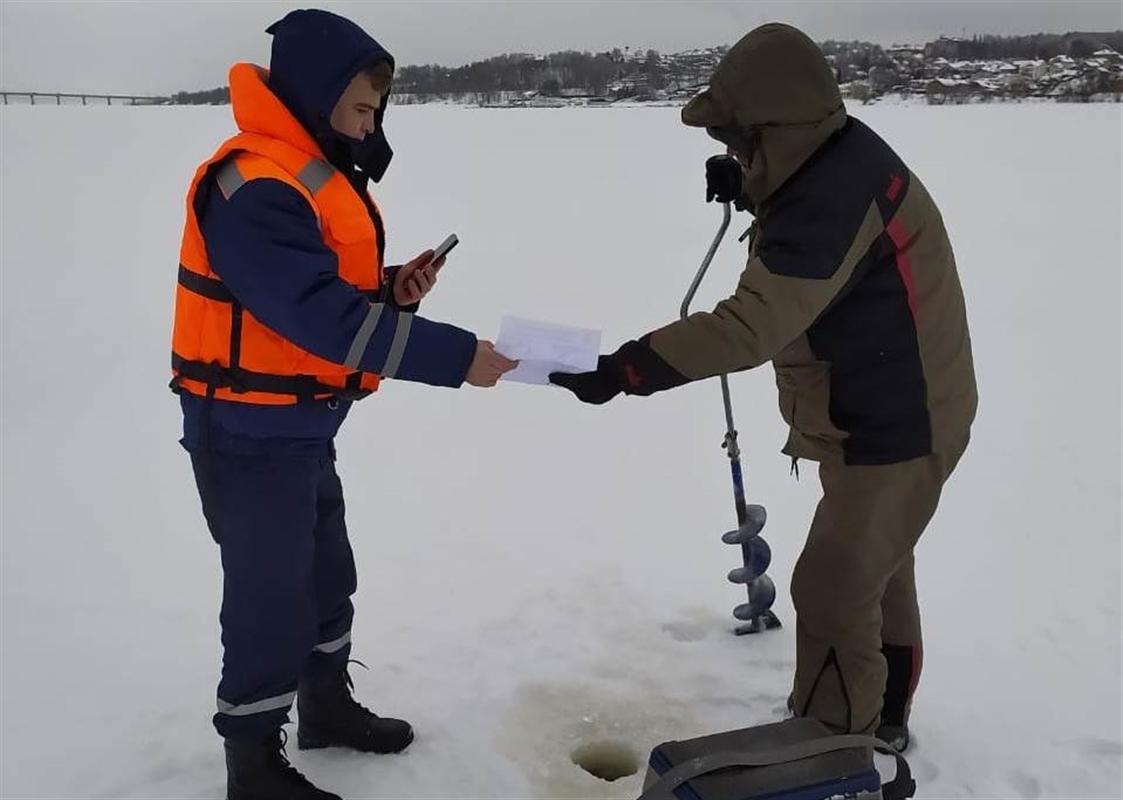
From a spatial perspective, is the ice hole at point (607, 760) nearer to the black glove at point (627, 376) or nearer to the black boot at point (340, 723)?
the black boot at point (340, 723)

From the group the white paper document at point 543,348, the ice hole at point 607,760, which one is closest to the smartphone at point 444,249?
the white paper document at point 543,348

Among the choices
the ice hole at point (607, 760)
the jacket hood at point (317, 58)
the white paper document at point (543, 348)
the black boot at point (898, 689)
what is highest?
the jacket hood at point (317, 58)

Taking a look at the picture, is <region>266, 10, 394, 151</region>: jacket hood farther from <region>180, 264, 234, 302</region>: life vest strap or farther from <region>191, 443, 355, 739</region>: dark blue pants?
<region>191, 443, 355, 739</region>: dark blue pants

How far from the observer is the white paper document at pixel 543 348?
2.27 m

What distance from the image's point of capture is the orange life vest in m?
2.02

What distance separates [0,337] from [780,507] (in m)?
5.68

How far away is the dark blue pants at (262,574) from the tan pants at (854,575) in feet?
4.06

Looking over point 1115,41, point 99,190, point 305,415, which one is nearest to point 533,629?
point 305,415

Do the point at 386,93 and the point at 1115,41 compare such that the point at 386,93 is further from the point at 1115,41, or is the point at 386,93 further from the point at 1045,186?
the point at 1115,41

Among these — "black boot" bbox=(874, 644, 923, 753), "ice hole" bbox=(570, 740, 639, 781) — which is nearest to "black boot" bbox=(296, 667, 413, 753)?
"ice hole" bbox=(570, 740, 639, 781)

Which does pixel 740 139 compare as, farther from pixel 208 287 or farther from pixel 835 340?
pixel 208 287

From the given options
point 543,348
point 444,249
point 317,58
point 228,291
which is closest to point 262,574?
point 228,291

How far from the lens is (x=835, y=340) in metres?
2.27

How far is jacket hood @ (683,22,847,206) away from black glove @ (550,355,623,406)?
523mm
